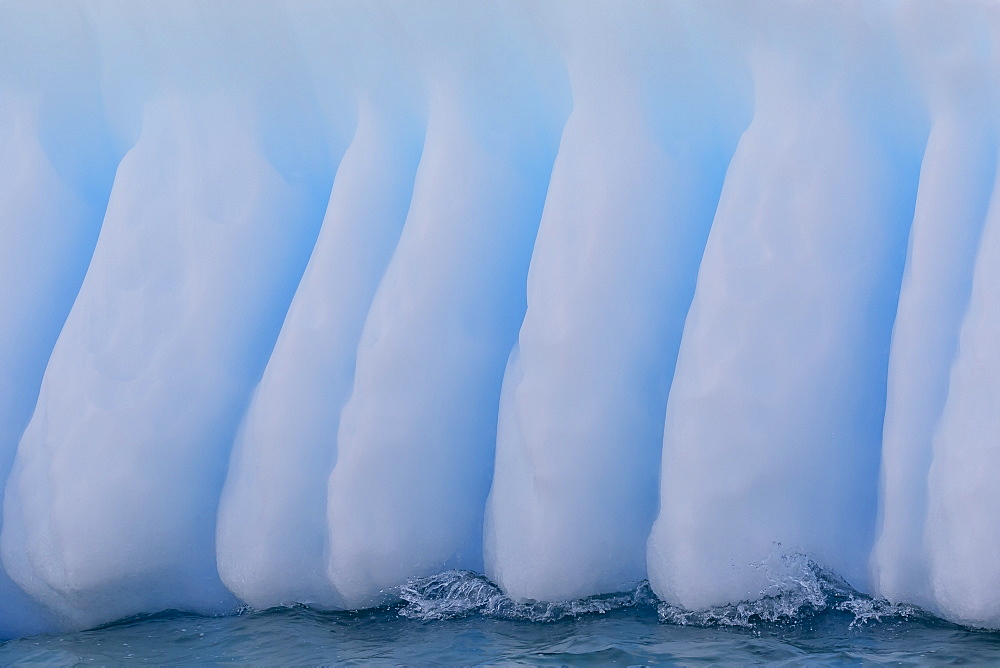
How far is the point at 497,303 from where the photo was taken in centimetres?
341

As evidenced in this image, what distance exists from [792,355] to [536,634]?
3.33 ft

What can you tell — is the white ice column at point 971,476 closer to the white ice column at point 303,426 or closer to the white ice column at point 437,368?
the white ice column at point 437,368

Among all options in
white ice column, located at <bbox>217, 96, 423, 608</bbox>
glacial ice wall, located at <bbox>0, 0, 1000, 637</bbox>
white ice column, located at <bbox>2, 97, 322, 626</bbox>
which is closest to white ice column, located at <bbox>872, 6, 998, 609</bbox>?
glacial ice wall, located at <bbox>0, 0, 1000, 637</bbox>

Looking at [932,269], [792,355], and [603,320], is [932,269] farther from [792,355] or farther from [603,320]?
[603,320]

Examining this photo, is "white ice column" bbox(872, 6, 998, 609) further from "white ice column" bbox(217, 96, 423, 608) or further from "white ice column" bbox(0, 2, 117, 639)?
"white ice column" bbox(0, 2, 117, 639)

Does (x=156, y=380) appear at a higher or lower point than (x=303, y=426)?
higher

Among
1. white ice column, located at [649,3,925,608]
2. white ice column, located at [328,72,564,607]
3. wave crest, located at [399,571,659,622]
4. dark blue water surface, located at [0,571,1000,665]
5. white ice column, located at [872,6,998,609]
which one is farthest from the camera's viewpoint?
white ice column, located at [328,72,564,607]

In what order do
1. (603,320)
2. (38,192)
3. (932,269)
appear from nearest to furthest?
(932,269)
(603,320)
(38,192)

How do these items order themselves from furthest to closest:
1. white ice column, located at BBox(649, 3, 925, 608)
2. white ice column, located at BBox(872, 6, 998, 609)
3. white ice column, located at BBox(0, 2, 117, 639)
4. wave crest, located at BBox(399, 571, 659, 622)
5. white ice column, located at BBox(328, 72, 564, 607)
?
white ice column, located at BBox(0, 2, 117, 639) → white ice column, located at BBox(328, 72, 564, 607) → wave crest, located at BBox(399, 571, 659, 622) → white ice column, located at BBox(649, 3, 925, 608) → white ice column, located at BBox(872, 6, 998, 609)

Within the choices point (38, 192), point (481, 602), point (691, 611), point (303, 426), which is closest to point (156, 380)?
point (303, 426)

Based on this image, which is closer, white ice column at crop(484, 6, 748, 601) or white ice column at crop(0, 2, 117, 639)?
white ice column at crop(484, 6, 748, 601)

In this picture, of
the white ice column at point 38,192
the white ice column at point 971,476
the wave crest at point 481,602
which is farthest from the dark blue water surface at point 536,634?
the white ice column at point 38,192

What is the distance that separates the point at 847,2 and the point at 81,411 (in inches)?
100

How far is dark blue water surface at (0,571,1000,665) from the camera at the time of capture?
266 cm
